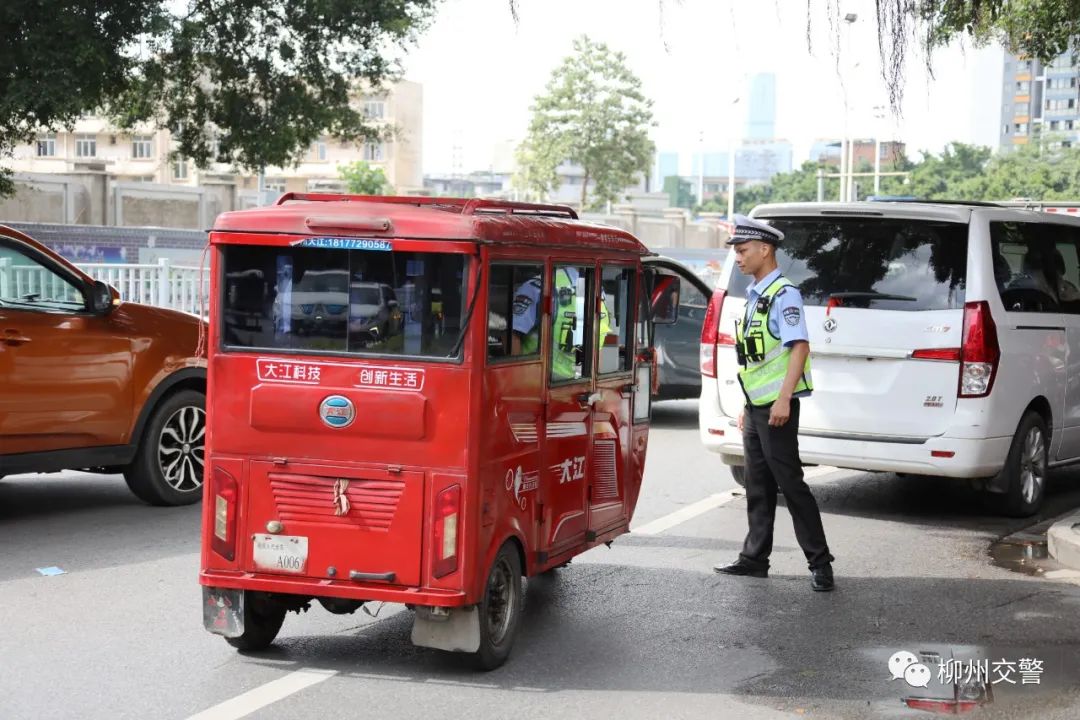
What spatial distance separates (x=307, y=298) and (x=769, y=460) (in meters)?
2.92

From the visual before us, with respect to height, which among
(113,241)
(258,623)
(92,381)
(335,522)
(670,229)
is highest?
(670,229)

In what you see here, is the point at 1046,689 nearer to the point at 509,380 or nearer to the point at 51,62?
the point at 509,380

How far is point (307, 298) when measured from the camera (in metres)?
6.01

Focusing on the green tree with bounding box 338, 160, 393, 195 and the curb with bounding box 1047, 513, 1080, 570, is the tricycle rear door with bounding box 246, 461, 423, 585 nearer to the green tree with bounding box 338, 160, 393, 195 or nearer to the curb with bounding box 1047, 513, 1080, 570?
the curb with bounding box 1047, 513, 1080, 570

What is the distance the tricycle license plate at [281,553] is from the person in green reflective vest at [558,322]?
3.96ft

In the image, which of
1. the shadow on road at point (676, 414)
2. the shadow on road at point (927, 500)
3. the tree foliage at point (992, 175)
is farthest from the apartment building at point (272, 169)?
the shadow on road at point (927, 500)

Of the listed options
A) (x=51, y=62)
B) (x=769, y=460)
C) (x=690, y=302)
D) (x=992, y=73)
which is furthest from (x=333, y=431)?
(x=992, y=73)

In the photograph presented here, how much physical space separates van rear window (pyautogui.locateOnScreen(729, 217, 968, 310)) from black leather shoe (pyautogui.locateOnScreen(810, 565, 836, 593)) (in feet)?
7.58

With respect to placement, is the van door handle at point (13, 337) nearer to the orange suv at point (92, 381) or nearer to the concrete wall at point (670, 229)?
the orange suv at point (92, 381)

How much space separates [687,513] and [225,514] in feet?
15.8

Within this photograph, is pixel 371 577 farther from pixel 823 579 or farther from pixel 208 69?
pixel 208 69

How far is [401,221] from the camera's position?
19.0 feet

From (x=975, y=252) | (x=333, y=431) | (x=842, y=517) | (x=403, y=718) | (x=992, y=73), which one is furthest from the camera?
(x=992, y=73)

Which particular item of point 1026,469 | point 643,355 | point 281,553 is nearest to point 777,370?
point 643,355
